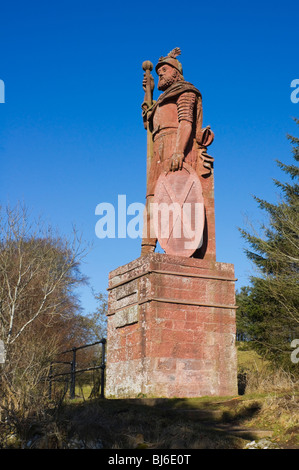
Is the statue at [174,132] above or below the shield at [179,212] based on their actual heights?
above

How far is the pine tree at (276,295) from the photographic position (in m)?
13.5

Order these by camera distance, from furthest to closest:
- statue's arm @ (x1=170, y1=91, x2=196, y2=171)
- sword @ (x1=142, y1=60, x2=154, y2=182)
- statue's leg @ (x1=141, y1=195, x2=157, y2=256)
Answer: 1. sword @ (x1=142, y1=60, x2=154, y2=182)
2. statue's leg @ (x1=141, y1=195, x2=157, y2=256)
3. statue's arm @ (x1=170, y1=91, x2=196, y2=171)

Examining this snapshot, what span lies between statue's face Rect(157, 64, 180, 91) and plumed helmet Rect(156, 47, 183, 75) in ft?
0.23

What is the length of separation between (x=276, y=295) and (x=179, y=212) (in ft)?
20.0

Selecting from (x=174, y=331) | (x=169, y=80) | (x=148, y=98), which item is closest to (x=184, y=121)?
(x=169, y=80)

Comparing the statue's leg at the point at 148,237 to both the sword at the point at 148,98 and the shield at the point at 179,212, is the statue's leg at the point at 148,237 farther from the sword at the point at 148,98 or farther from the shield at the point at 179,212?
the sword at the point at 148,98

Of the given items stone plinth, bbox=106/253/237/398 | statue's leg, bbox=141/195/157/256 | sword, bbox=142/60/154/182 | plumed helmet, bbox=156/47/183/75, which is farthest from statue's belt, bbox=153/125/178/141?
stone plinth, bbox=106/253/237/398

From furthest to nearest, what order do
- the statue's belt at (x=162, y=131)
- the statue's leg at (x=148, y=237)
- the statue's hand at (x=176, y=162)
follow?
the statue's belt at (x=162, y=131) → the statue's leg at (x=148, y=237) → the statue's hand at (x=176, y=162)

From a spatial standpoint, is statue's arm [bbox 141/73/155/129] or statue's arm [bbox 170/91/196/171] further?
statue's arm [bbox 141/73/155/129]

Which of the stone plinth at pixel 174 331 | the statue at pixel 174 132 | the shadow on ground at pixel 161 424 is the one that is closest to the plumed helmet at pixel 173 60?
the statue at pixel 174 132

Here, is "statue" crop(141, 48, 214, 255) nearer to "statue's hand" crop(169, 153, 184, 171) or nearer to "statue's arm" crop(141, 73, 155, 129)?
"statue's hand" crop(169, 153, 184, 171)

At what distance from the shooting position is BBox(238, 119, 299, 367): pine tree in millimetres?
13547
